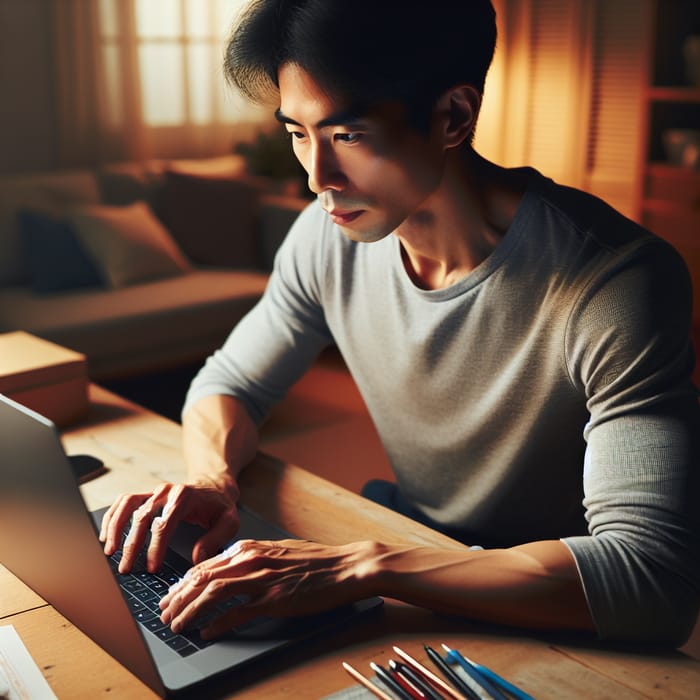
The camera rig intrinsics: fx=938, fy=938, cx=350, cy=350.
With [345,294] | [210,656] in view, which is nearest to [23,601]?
[210,656]

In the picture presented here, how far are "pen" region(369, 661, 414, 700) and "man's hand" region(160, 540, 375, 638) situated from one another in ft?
0.32

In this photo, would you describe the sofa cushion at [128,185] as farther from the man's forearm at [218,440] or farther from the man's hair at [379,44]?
the man's hair at [379,44]

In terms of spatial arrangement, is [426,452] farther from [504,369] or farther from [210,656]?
[210,656]

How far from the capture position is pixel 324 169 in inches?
40.3

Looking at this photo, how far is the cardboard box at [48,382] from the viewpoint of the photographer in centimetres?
138

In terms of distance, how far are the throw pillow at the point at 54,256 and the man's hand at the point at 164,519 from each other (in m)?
2.69

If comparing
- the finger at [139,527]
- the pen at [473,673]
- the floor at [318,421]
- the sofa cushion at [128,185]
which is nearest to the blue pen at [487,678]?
the pen at [473,673]

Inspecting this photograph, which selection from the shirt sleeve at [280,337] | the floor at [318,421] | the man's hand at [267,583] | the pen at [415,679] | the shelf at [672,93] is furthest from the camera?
the shelf at [672,93]

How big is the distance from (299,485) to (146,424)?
1.12 feet

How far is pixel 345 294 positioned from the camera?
135 centimetres

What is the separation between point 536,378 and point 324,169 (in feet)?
1.16

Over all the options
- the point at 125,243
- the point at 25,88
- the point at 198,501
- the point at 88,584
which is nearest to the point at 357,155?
the point at 198,501

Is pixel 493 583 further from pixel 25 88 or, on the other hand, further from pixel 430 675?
pixel 25 88

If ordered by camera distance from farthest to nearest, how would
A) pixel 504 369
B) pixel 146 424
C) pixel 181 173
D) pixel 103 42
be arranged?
1. pixel 103 42
2. pixel 181 173
3. pixel 146 424
4. pixel 504 369
